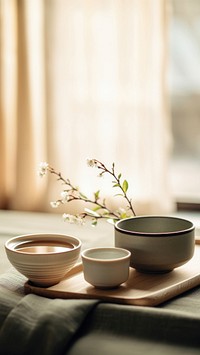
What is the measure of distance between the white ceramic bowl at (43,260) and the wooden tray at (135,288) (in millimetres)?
21

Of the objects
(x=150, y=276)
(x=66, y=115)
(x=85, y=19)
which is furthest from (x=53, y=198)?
(x=150, y=276)

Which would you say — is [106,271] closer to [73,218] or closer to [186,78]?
[73,218]

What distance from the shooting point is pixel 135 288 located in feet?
4.08

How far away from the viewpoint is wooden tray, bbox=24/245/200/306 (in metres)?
1.20

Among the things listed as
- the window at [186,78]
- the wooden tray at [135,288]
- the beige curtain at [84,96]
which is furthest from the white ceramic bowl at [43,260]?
the window at [186,78]

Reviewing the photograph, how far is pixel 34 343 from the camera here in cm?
112

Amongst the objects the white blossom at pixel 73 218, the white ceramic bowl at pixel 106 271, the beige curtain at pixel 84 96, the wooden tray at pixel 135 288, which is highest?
the beige curtain at pixel 84 96

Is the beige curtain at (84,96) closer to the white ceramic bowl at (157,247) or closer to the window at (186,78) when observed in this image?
the white ceramic bowl at (157,247)

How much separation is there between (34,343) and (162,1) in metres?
2.13

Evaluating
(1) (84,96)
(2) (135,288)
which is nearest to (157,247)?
(2) (135,288)

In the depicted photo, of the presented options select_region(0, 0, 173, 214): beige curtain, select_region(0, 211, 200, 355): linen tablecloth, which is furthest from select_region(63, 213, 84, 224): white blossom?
select_region(0, 0, 173, 214): beige curtain

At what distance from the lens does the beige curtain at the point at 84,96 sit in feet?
9.93

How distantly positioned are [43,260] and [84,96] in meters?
2.00

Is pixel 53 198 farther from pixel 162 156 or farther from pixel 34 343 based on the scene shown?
pixel 34 343
